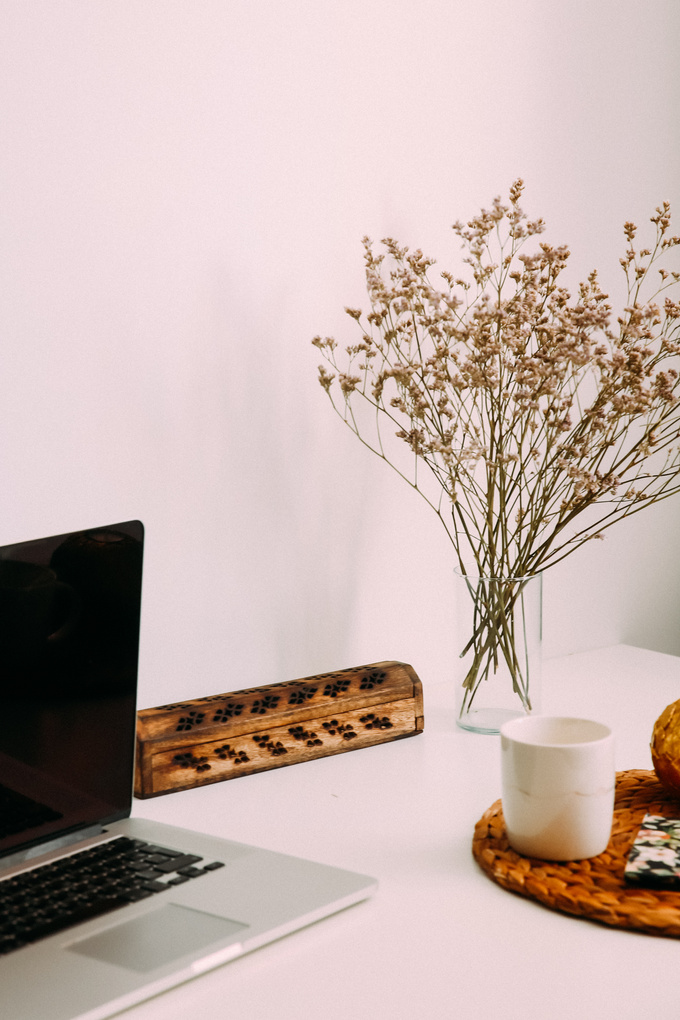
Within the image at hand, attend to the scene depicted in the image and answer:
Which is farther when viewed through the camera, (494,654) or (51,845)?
(494,654)

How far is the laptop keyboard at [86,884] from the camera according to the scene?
0.68 m

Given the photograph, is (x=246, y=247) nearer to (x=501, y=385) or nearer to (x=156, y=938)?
(x=501, y=385)

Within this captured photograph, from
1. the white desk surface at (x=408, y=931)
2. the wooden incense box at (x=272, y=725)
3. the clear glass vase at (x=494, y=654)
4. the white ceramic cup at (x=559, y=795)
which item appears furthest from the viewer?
the clear glass vase at (x=494, y=654)

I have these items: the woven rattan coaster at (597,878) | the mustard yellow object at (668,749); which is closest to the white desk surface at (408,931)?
the woven rattan coaster at (597,878)

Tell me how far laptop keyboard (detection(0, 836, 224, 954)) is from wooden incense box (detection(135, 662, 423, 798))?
16cm

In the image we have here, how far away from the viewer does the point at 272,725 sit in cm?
105

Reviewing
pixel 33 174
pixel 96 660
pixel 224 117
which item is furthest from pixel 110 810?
pixel 224 117

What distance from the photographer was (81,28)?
100 cm

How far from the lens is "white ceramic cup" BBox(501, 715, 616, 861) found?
745 millimetres

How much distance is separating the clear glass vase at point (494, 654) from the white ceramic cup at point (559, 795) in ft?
1.16

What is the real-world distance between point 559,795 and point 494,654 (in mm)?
396

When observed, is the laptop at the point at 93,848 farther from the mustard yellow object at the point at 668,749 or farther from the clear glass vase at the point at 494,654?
the clear glass vase at the point at 494,654

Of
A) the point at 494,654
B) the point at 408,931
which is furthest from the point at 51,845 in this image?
the point at 494,654

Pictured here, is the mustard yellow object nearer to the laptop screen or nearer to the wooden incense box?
the wooden incense box
